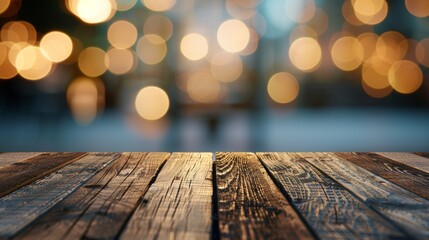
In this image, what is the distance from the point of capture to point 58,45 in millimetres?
4941

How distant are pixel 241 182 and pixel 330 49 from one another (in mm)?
4108

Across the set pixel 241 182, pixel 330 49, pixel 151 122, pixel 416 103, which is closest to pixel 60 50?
pixel 151 122

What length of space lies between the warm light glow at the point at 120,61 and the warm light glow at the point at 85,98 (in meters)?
0.22

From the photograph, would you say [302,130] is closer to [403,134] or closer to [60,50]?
[403,134]

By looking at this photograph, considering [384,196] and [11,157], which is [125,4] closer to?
[11,157]

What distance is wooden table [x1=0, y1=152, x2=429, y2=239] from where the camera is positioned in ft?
2.85

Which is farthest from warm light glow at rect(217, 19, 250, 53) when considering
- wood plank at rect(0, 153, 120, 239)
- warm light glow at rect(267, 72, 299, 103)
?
wood plank at rect(0, 153, 120, 239)

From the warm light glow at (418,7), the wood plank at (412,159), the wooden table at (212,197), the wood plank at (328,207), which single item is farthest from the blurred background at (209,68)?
the wood plank at (328,207)

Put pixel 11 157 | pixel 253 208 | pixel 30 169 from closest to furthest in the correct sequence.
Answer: pixel 253 208
pixel 30 169
pixel 11 157

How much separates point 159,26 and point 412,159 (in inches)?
143

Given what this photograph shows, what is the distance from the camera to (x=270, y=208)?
3.34 feet

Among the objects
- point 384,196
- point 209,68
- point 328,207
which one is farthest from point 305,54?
point 328,207

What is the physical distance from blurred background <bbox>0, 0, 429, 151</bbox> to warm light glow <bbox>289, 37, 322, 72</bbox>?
→ 12 millimetres

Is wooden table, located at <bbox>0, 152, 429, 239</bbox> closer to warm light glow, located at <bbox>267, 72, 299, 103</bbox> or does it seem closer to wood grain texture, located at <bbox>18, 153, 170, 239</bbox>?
wood grain texture, located at <bbox>18, 153, 170, 239</bbox>
